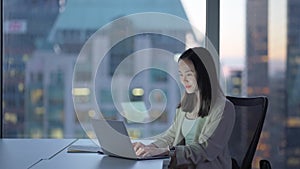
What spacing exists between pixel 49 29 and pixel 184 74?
1.86m

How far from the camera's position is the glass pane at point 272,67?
386 cm

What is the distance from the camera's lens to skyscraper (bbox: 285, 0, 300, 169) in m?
3.87

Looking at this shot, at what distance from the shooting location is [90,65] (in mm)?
3971

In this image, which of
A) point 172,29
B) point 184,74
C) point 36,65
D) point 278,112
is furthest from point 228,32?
point 36,65

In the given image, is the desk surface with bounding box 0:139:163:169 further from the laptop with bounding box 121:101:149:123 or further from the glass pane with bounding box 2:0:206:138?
the glass pane with bounding box 2:0:206:138

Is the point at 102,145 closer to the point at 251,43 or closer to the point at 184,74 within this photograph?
the point at 184,74

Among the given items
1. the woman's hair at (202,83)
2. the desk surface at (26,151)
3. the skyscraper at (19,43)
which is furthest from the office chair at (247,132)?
the skyscraper at (19,43)

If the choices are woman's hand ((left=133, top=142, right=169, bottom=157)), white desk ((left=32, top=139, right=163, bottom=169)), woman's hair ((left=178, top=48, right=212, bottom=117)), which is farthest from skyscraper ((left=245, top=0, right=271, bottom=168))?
white desk ((left=32, top=139, right=163, bottom=169))

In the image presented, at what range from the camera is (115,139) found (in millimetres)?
2148

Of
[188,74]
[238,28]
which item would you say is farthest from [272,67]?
[188,74]

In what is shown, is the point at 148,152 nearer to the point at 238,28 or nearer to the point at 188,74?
the point at 188,74

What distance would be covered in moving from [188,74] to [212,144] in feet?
1.38

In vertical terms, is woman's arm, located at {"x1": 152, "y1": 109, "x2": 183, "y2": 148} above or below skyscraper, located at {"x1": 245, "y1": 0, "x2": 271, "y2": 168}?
below

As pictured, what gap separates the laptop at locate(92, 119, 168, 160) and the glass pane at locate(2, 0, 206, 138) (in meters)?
1.61
